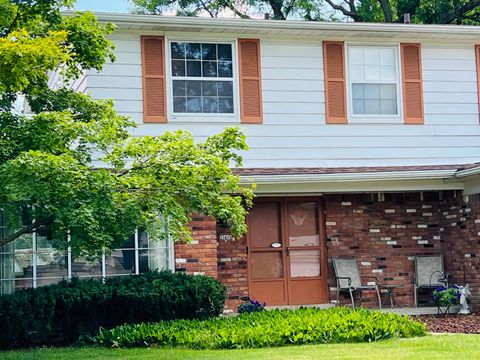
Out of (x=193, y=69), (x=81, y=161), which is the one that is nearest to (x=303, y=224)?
(x=193, y=69)

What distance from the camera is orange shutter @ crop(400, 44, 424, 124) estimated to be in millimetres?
14695

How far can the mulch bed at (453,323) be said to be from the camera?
11508 mm

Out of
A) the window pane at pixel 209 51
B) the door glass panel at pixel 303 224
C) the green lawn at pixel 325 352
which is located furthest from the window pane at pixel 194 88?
the green lawn at pixel 325 352

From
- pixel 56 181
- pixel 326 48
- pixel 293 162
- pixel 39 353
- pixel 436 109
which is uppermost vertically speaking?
pixel 326 48

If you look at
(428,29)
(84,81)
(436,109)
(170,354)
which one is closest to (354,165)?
(436,109)

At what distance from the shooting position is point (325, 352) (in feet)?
29.8

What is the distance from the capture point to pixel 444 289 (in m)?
13.8

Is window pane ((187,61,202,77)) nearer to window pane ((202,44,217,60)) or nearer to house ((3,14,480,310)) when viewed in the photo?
house ((3,14,480,310))

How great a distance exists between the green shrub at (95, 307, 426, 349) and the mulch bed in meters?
1.06

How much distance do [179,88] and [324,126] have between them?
8.93 ft

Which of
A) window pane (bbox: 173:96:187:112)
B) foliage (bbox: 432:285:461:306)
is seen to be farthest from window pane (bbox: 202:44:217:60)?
foliage (bbox: 432:285:461:306)

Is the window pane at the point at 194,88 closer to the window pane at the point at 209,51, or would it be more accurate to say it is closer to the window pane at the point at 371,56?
the window pane at the point at 209,51

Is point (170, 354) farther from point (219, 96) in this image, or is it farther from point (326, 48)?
point (326, 48)

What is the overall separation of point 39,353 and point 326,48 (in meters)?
7.61
